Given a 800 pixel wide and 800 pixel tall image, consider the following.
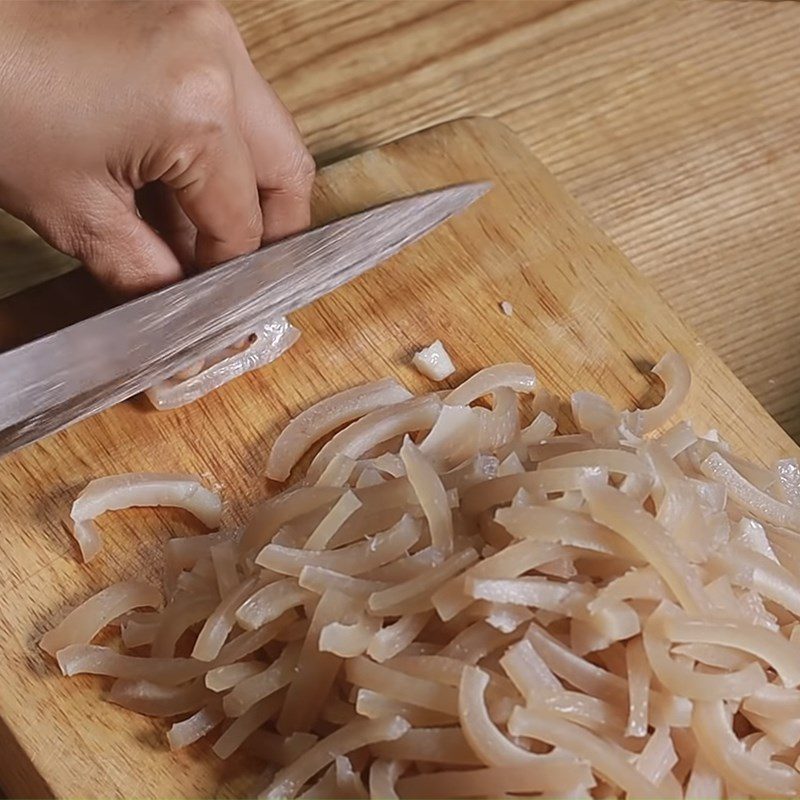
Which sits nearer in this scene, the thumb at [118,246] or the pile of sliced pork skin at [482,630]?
the pile of sliced pork skin at [482,630]

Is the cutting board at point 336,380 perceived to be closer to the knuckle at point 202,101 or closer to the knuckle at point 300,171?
the knuckle at point 300,171

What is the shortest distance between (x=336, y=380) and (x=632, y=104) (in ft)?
2.90

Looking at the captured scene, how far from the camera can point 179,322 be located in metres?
1.63

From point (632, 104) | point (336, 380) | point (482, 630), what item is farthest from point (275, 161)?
point (632, 104)

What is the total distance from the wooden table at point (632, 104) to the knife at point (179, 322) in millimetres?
479

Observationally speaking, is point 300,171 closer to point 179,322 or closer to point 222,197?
point 222,197

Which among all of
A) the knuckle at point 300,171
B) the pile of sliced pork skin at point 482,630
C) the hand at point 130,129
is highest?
the hand at point 130,129

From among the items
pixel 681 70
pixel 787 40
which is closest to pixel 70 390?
pixel 681 70

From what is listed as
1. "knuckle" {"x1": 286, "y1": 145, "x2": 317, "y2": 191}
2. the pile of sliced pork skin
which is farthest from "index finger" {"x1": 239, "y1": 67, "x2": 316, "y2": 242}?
the pile of sliced pork skin

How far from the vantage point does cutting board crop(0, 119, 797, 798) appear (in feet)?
4.65

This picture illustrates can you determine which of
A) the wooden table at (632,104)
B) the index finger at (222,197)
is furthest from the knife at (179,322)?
the wooden table at (632,104)

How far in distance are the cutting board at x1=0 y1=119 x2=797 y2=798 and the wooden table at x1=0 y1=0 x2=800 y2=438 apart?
9.5 inches

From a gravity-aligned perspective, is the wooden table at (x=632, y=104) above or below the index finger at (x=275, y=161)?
below

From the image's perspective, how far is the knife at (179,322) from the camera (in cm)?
155
